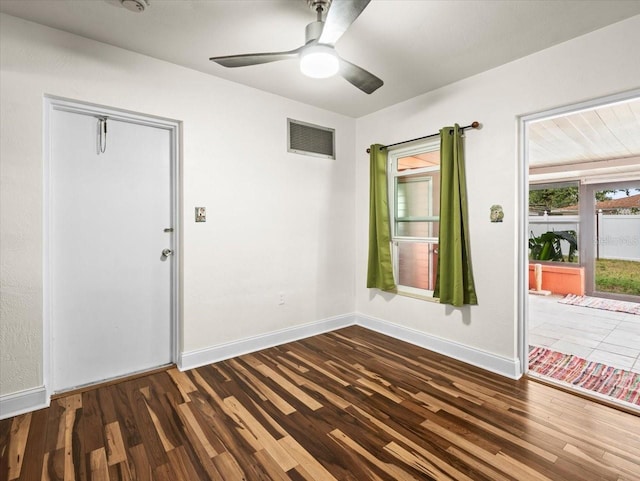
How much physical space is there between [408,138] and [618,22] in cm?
165

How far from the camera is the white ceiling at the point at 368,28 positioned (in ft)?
6.24

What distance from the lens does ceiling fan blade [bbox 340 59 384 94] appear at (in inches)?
78.4

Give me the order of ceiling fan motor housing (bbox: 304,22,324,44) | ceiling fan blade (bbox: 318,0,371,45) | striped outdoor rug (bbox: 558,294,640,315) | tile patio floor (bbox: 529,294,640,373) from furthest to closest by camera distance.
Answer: striped outdoor rug (bbox: 558,294,640,315) → tile patio floor (bbox: 529,294,640,373) → ceiling fan motor housing (bbox: 304,22,324,44) → ceiling fan blade (bbox: 318,0,371,45)

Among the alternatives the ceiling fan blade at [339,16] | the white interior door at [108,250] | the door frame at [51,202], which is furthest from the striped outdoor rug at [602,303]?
the white interior door at [108,250]

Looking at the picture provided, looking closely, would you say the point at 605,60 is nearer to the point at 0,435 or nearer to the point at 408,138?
the point at 408,138

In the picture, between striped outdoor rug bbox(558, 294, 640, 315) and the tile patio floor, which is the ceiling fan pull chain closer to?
the tile patio floor

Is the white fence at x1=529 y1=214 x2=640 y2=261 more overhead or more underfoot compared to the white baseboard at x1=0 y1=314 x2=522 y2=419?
more overhead

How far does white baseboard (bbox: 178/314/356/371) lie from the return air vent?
187cm

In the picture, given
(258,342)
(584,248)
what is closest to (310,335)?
(258,342)

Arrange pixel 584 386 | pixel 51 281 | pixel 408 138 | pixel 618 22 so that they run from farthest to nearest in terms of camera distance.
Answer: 1. pixel 408 138
2. pixel 584 386
3. pixel 51 281
4. pixel 618 22

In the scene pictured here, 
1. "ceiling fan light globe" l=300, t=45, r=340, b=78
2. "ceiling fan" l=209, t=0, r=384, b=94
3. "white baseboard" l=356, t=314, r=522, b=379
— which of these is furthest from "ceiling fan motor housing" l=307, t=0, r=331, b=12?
"white baseboard" l=356, t=314, r=522, b=379

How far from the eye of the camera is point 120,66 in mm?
2387

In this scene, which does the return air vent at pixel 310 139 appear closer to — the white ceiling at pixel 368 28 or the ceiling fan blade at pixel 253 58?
the white ceiling at pixel 368 28

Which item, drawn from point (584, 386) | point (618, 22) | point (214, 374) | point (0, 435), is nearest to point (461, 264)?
point (584, 386)
